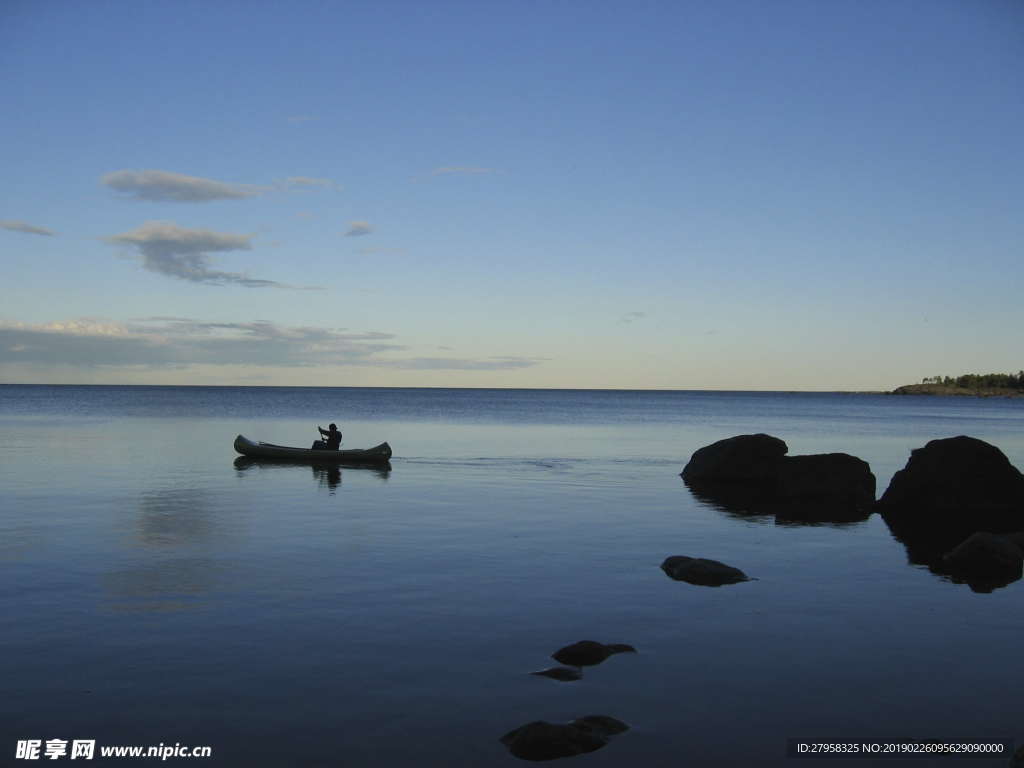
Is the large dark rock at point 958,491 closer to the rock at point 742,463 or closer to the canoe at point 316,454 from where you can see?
the rock at point 742,463

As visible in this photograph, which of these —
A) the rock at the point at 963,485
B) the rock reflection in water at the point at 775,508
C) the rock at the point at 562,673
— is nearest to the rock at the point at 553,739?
the rock at the point at 562,673

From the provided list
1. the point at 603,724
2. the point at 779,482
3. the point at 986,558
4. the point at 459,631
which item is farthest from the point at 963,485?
the point at 603,724

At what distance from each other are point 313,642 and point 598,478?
94.4ft

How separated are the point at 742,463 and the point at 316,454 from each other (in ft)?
74.5

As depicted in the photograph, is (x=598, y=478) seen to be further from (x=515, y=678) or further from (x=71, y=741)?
(x=71, y=741)

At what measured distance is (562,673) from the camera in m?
13.0

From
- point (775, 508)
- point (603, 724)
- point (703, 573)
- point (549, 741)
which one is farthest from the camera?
point (775, 508)

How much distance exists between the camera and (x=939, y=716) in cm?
1188

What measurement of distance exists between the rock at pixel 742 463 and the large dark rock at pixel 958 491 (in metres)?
7.98

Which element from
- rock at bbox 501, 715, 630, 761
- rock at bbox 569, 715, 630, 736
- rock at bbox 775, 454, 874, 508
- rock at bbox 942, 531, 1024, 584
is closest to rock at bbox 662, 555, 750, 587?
rock at bbox 942, 531, 1024, 584

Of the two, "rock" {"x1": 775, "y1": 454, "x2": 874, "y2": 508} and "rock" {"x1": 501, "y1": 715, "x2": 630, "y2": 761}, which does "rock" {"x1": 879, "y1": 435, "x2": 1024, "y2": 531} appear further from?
"rock" {"x1": 501, "y1": 715, "x2": 630, "y2": 761}

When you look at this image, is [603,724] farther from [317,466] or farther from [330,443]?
[330,443]

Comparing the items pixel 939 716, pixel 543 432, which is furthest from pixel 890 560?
pixel 543 432

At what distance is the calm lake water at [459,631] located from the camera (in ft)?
36.5
